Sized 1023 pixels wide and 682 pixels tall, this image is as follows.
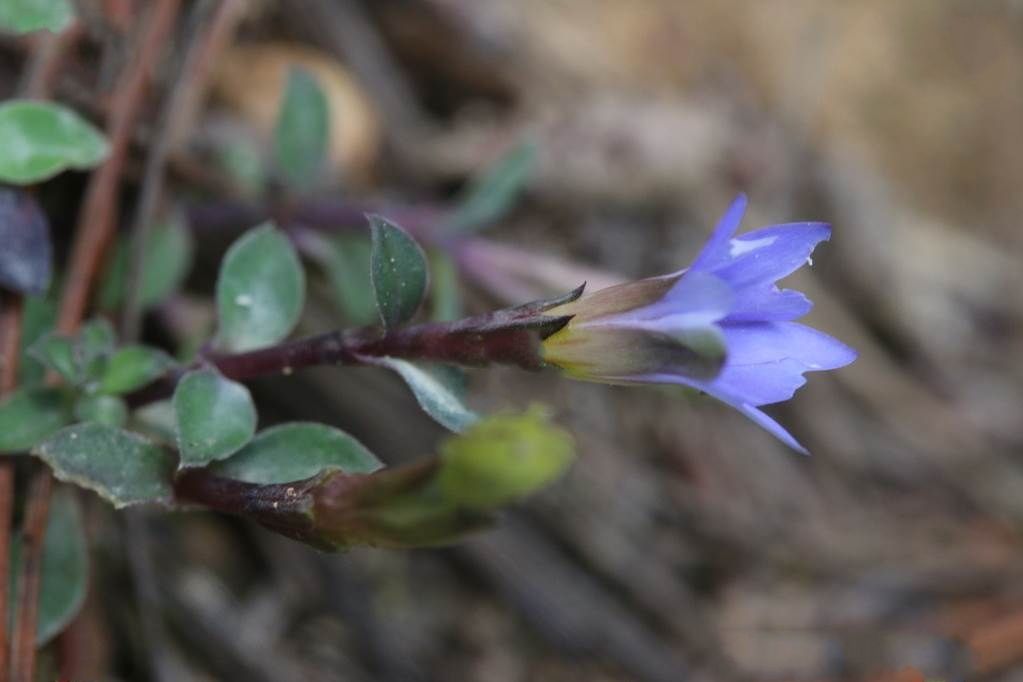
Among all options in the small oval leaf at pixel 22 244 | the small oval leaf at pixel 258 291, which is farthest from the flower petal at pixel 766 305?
the small oval leaf at pixel 22 244

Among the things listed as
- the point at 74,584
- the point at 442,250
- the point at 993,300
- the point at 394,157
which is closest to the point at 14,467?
the point at 74,584

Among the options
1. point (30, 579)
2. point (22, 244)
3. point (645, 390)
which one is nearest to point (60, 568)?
point (30, 579)

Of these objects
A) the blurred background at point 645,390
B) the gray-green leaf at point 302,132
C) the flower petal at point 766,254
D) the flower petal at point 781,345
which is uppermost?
the flower petal at point 766,254

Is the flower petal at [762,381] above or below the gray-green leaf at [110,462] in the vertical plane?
above

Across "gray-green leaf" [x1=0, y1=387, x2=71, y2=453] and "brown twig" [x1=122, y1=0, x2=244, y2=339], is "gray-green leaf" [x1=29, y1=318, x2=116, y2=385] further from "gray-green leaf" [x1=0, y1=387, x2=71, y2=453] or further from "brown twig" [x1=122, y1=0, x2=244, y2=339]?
"brown twig" [x1=122, y1=0, x2=244, y2=339]

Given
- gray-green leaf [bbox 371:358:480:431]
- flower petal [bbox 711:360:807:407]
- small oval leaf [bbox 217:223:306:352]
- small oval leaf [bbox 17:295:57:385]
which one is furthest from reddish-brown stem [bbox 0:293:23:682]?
flower petal [bbox 711:360:807:407]

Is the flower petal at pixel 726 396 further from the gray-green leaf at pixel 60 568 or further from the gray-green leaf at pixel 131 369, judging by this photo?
the gray-green leaf at pixel 60 568

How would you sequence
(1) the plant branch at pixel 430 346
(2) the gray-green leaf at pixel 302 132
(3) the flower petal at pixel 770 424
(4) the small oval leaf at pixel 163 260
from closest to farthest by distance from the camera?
(3) the flower petal at pixel 770 424
(1) the plant branch at pixel 430 346
(4) the small oval leaf at pixel 163 260
(2) the gray-green leaf at pixel 302 132
